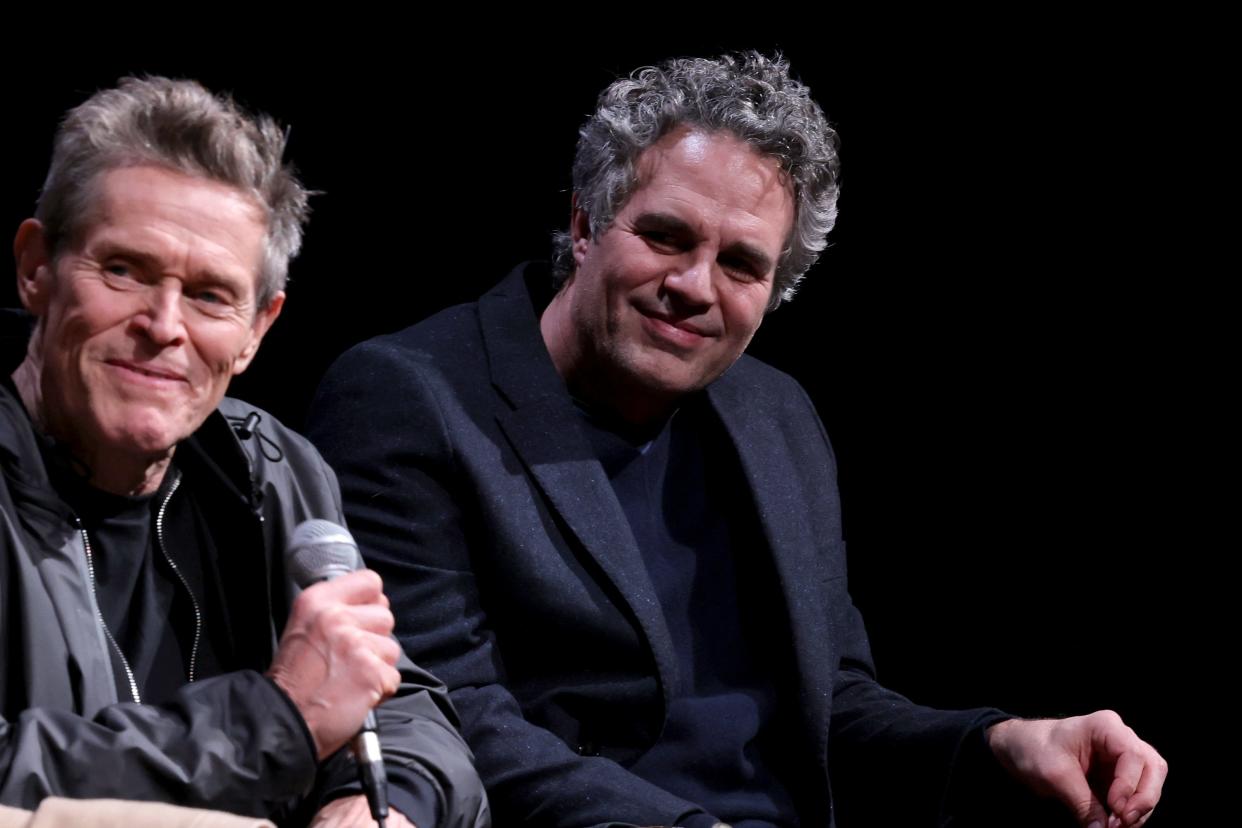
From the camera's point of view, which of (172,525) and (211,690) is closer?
(211,690)

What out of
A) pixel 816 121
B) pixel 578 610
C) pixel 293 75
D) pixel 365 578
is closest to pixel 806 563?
pixel 578 610

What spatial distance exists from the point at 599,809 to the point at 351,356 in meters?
0.74

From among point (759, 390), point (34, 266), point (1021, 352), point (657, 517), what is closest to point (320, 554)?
point (34, 266)

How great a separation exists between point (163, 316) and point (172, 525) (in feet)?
0.97

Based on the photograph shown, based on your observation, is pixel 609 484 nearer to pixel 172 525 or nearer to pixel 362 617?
pixel 172 525

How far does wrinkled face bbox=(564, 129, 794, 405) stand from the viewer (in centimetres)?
251

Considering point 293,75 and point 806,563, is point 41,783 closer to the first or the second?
point 806,563

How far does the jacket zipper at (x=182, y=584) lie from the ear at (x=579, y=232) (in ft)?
2.81

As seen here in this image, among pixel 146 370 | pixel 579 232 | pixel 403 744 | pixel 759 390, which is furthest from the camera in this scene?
pixel 759 390

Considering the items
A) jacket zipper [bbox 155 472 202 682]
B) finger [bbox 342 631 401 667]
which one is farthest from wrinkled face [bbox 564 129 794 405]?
finger [bbox 342 631 401 667]

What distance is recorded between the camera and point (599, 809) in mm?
2145

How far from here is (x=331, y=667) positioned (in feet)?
5.43

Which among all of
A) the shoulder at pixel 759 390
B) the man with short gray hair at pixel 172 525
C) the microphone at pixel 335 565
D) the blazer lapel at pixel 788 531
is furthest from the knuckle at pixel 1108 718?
the microphone at pixel 335 565

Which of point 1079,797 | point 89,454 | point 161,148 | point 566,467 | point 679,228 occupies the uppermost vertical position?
point 161,148
